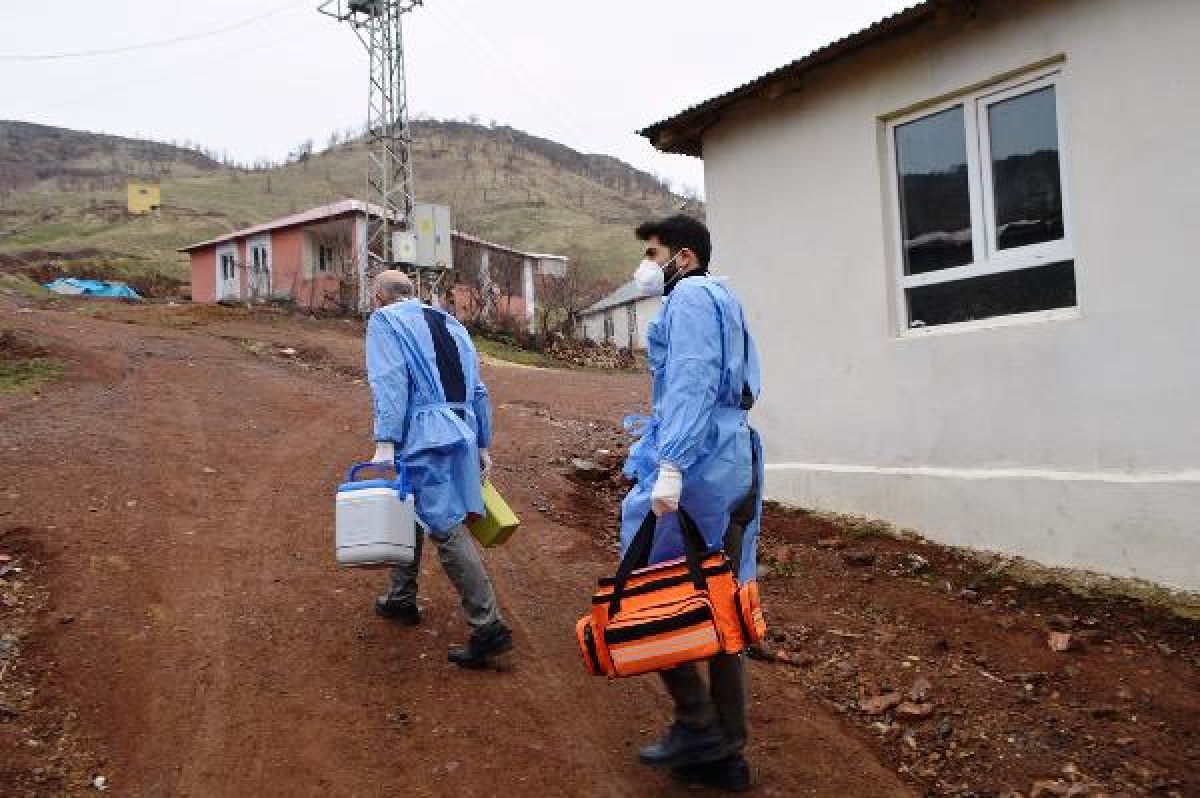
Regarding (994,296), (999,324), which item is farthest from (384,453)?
(994,296)

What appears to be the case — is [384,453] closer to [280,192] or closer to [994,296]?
[994,296]

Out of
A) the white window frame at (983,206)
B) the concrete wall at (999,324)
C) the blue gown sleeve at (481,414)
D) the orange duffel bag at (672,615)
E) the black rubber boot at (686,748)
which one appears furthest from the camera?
the white window frame at (983,206)

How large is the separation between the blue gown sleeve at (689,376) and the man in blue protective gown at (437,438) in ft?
4.67

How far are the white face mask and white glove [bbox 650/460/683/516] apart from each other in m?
0.82

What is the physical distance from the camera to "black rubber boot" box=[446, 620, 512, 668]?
4438mm

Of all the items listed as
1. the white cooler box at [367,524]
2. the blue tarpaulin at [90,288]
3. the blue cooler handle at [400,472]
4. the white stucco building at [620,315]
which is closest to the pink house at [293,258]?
the blue tarpaulin at [90,288]

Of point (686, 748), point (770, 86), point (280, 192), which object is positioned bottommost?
point (686, 748)

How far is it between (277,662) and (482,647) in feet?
3.13

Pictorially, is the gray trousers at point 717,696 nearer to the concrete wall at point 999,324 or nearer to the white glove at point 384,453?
the white glove at point 384,453

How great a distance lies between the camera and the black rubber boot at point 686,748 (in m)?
3.43

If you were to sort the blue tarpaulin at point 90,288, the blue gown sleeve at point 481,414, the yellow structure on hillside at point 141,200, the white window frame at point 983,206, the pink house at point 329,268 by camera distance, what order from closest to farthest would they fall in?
the blue gown sleeve at point 481,414 → the white window frame at point 983,206 → the pink house at point 329,268 → the blue tarpaulin at point 90,288 → the yellow structure on hillside at point 141,200

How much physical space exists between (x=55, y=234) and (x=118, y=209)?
574 centimetres

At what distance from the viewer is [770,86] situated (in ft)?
23.4

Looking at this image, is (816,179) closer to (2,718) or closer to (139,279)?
(2,718)
